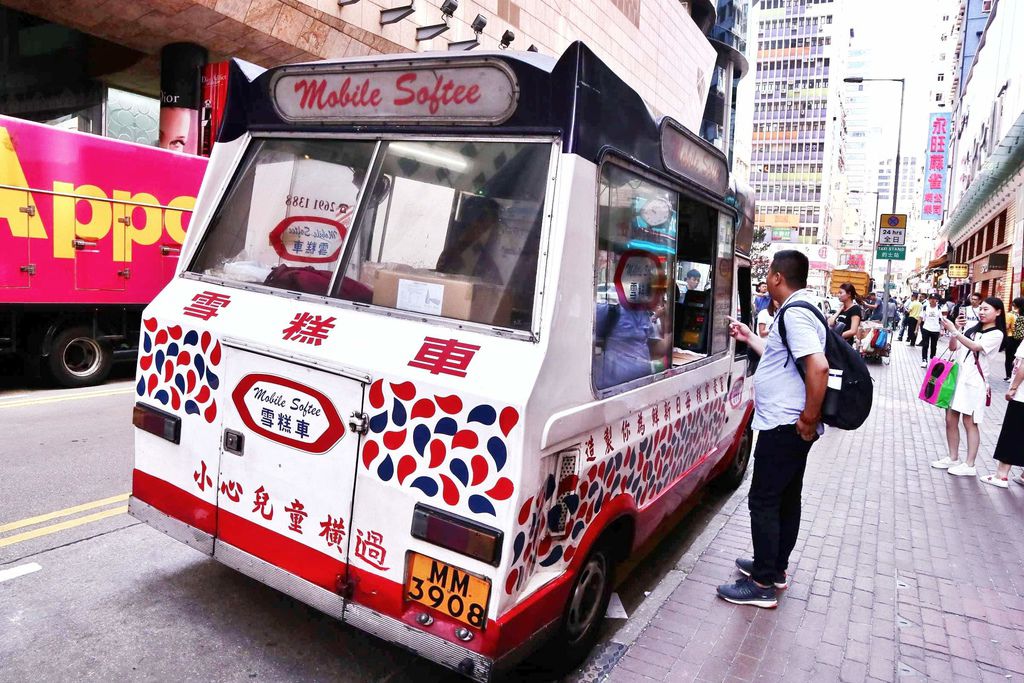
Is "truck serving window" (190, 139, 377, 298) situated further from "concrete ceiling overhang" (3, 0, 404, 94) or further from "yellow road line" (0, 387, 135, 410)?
"concrete ceiling overhang" (3, 0, 404, 94)

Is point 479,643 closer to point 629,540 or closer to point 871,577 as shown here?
point 629,540

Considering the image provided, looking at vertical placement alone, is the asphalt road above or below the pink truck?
below

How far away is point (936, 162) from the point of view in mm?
42781

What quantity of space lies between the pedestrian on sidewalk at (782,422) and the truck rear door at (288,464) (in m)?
2.27

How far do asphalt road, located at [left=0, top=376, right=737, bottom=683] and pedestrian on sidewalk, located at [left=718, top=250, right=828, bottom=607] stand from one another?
69 cm

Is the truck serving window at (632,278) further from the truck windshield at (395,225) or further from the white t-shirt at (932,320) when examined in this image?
the white t-shirt at (932,320)

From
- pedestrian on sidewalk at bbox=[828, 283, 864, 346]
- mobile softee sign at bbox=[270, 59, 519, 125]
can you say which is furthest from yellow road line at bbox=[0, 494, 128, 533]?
pedestrian on sidewalk at bbox=[828, 283, 864, 346]

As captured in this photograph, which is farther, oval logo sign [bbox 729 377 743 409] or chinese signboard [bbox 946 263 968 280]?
chinese signboard [bbox 946 263 968 280]

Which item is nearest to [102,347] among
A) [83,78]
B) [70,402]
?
[70,402]

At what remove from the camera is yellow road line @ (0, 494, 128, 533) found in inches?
172

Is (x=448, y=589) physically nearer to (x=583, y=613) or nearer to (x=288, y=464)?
(x=288, y=464)

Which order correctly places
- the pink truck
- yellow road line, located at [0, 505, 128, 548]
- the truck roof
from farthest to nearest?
the pink truck < yellow road line, located at [0, 505, 128, 548] < the truck roof

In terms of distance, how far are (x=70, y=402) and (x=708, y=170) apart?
7326 millimetres

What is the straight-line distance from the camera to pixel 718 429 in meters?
5.25
